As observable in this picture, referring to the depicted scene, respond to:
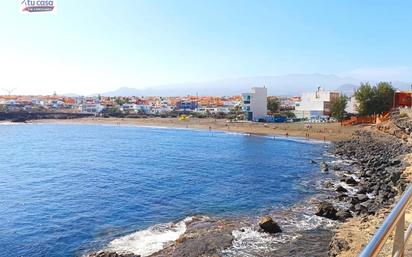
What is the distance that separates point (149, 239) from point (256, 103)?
78.1 metres

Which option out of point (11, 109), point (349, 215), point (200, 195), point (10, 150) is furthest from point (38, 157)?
point (11, 109)

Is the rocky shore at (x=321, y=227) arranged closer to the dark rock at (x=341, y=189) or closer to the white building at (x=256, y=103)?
the dark rock at (x=341, y=189)

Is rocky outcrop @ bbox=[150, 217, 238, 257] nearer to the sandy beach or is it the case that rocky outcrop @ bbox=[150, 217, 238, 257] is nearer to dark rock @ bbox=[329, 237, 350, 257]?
dark rock @ bbox=[329, 237, 350, 257]

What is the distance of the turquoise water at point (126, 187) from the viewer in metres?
21.9

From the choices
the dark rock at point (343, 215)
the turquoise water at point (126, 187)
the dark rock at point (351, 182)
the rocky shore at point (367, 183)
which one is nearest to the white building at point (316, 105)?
the rocky shore at point (367, 183)

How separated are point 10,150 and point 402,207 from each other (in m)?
64.3

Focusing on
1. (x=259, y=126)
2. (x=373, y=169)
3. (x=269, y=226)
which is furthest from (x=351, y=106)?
(x=269, y=226)

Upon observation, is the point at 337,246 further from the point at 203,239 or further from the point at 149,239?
the point at 149,239

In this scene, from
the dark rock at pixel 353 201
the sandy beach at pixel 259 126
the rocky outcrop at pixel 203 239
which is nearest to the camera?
the rocky outcrop at pixel 203 239

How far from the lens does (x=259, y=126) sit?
3391 inches

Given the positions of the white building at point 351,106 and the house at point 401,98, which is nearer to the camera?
the house at point 401,98

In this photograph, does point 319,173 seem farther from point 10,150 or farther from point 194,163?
point 10,150

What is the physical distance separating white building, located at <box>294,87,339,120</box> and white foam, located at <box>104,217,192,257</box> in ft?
247

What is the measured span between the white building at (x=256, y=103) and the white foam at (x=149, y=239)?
74314mm
